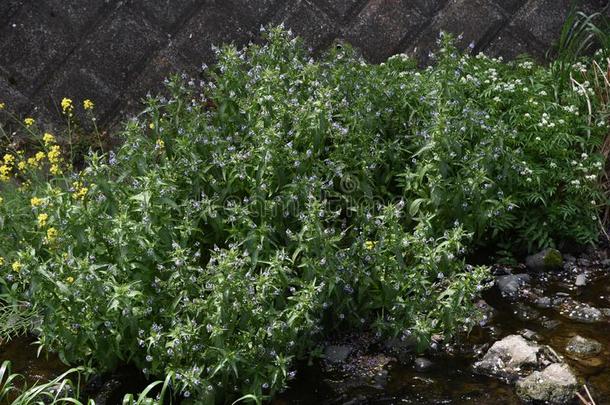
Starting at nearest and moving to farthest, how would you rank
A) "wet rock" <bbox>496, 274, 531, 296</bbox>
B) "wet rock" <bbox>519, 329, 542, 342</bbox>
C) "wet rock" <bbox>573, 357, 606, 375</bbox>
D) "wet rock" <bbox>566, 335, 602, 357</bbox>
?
1. "wet rock" <bbox>573, 357, 606, 375</bbox>
2. "wet rock" <bbox>566, 335, 602, 357</bbox>
3. "wet rock" <bbox>519, 329, 542, 342</bbox>
4. "wet rock" <bbox>496, 274, 531, 296</bbox>

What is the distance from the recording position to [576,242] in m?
4.97

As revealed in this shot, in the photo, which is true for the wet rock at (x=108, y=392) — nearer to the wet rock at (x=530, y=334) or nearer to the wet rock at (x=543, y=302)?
the wet rock at (x=530, y=334)

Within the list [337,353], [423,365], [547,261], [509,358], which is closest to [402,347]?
[423,365]

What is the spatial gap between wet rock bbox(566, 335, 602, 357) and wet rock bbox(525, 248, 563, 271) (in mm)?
619

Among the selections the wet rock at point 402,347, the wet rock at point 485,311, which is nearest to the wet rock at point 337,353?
the wet rock at point 402,347

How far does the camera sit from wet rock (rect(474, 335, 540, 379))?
4031 millimetres

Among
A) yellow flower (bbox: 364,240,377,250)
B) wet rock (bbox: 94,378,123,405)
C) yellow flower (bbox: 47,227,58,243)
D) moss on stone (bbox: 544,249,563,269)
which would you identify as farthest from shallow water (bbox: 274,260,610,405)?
yellow flower (bbox: 47,227,58,243)

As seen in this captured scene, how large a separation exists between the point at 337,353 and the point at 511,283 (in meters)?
0.99

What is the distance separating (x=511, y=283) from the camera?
4719 mm

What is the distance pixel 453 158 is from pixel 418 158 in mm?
195

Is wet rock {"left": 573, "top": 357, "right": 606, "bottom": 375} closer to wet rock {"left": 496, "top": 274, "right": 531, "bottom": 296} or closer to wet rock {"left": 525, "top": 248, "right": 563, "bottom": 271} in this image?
wet rock {"left": 496, "top": 274, "right": 531, "bottom": 296}

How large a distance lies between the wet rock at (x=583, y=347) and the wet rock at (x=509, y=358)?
0.16 m

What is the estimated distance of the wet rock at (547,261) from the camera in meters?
4.81

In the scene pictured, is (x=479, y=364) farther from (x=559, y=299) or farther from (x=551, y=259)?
(x=551, y=259)
